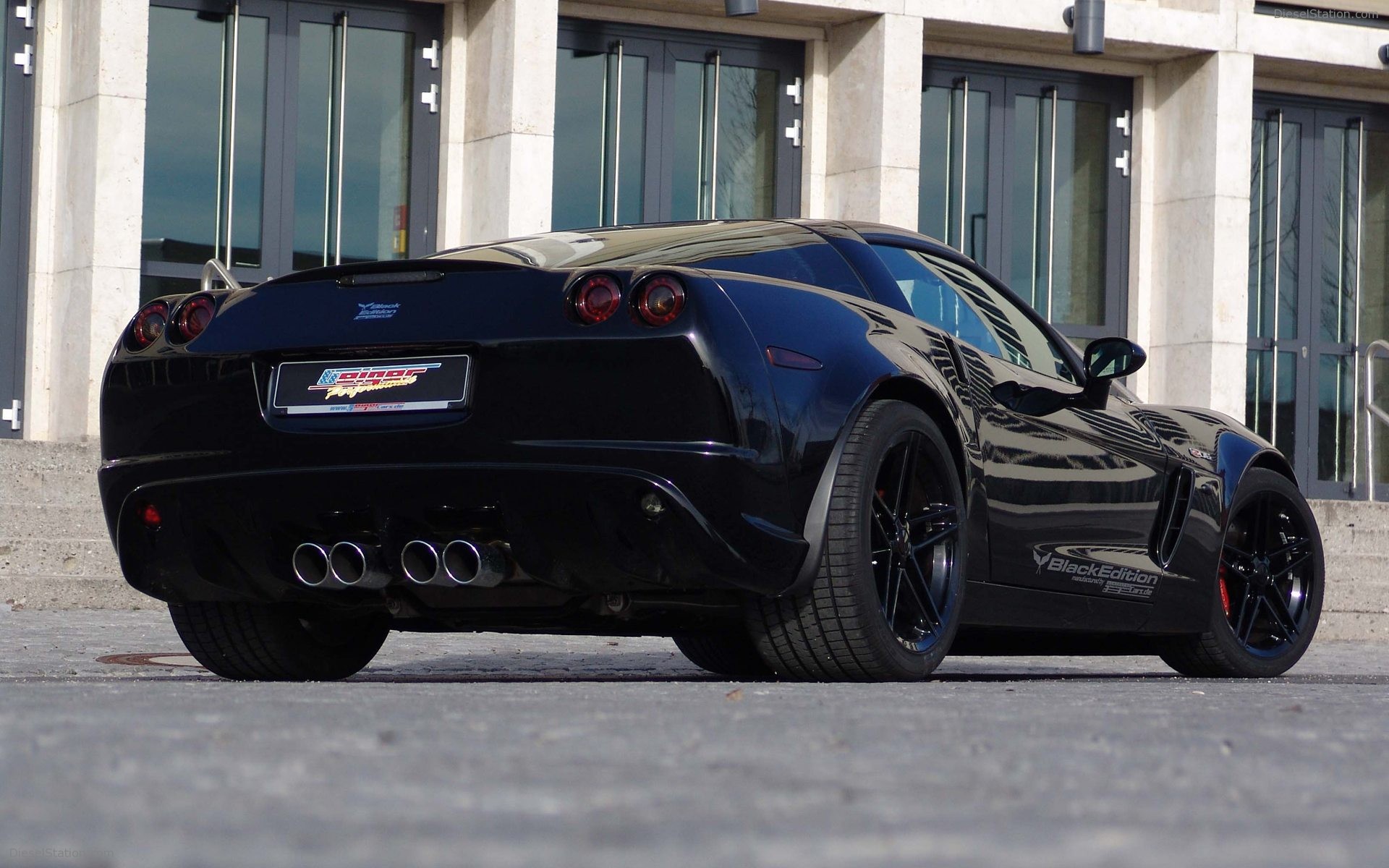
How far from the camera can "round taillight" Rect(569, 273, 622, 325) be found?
184 inches

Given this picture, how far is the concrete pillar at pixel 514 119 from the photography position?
1423 centimetres

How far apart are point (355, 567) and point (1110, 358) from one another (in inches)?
95.5

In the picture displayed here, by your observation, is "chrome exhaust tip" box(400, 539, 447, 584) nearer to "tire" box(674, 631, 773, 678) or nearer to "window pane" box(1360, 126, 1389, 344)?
"tire" box(674, 631, 773, 678)

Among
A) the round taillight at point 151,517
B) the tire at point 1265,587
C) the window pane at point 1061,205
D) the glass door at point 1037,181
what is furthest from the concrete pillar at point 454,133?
the round taillight at point 151,517

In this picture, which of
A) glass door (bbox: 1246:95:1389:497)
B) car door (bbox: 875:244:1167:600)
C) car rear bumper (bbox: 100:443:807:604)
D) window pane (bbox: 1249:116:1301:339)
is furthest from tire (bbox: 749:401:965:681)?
window pane (bbox: 1249:116:1301:339)

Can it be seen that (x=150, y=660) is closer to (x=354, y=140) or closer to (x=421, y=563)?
(x=421, y=563)

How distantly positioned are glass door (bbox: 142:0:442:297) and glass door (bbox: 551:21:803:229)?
114cm

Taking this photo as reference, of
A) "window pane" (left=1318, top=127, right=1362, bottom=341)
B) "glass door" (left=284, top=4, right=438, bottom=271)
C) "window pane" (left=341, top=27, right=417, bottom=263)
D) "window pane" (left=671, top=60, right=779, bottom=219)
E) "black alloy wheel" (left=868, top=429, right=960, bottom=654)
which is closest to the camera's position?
"black alloy wheel" (left=868, top=429, right=960, bottom=654)

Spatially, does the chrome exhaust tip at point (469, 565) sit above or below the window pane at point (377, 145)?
below

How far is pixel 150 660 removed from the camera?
21.7 ft

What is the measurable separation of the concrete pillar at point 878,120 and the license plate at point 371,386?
10.9 meters

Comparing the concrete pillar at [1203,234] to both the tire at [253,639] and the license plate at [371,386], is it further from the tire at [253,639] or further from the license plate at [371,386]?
the license plate at [371,386]

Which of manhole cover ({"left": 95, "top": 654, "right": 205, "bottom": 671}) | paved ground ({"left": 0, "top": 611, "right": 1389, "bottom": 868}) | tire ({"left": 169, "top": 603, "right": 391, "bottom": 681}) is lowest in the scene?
manhole cover ({"left": 95, "top": 654, "right": 205, "bottom": 671})

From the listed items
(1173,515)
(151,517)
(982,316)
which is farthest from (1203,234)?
(151,517)
